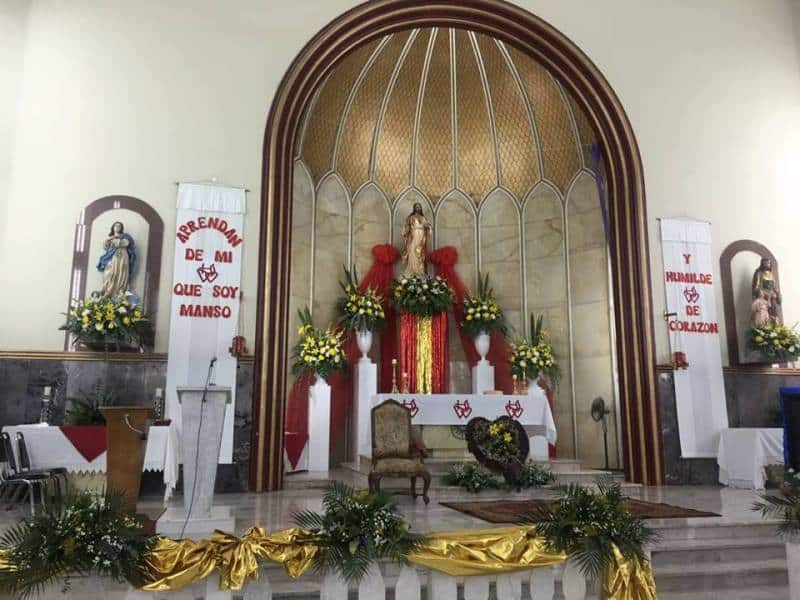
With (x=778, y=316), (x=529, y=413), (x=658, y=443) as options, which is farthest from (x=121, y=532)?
(x=778, y=316)

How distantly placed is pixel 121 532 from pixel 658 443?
7161 millimetres

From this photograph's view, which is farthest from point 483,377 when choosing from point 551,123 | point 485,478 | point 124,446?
point 124,446

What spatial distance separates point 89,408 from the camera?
6.67 metres

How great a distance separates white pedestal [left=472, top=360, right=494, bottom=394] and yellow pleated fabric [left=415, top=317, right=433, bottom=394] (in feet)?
2.34

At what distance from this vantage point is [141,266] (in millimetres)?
7434

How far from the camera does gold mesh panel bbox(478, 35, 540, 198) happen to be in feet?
35.5

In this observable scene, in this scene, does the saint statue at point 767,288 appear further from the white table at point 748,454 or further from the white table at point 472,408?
the white table at point 472,408

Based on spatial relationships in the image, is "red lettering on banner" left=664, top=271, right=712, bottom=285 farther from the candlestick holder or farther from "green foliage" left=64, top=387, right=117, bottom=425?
"green foliage" left=64, top=387, right=117, bottom=425

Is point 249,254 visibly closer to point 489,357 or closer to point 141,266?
point 141,266

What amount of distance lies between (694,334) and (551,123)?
13.6ft

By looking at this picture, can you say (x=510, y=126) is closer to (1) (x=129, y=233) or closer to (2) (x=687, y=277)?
(2) (x=687, y=277)

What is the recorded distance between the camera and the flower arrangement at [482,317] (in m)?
10.4

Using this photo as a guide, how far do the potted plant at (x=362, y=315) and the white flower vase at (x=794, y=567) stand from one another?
655cm

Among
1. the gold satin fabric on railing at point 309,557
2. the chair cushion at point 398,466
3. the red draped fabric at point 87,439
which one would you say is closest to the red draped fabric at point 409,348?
the chair cushion at point 398,466
